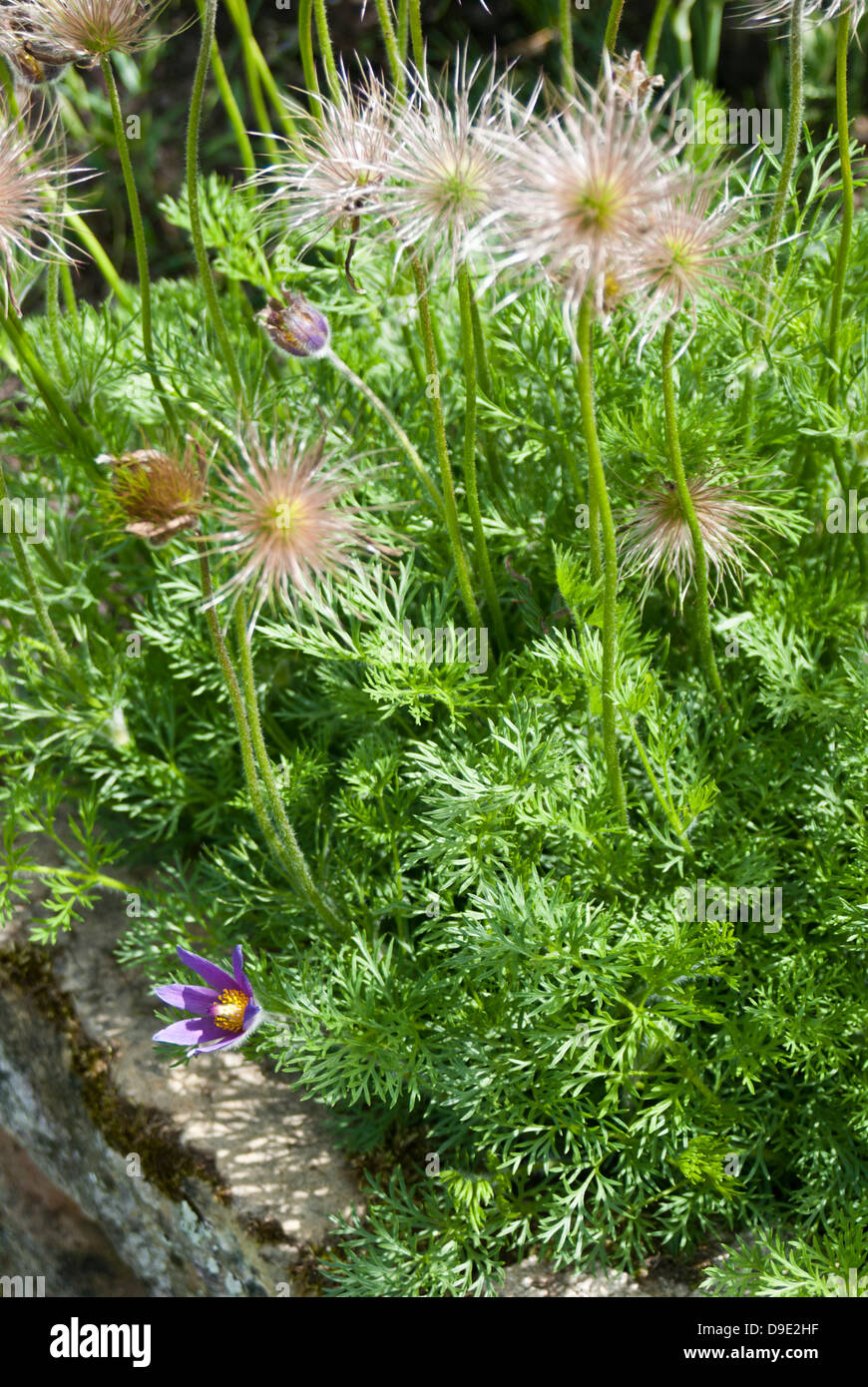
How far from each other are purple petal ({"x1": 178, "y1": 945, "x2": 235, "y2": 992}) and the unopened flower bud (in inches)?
33.6

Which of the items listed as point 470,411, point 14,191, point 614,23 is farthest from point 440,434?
point 14,191

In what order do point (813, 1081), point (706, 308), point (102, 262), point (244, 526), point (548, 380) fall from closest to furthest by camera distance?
point (244, 526) < point (813, 1081) < point (706, 308) < point (548, 380) < point (102, 262)

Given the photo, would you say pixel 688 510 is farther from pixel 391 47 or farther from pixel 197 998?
pixel 197 998

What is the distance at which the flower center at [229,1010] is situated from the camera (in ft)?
5.60

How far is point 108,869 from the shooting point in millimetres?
2377

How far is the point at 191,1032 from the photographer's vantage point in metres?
1.71

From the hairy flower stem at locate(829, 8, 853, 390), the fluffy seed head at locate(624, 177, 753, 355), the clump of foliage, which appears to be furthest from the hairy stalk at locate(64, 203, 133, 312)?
the hairy flower stem at locate(829, 8, 853, 390)

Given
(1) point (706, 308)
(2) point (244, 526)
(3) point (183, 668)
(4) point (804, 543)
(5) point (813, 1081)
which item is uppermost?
(1) point (706, 308)

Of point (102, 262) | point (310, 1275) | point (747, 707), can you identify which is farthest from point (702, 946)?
point (102, 262)

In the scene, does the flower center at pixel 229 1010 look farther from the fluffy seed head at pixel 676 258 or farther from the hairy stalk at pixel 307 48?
the hairy stalk at pixel 307 48

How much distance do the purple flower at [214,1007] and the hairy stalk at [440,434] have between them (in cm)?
62

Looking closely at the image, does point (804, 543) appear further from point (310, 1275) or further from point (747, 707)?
point (310, 1275)
